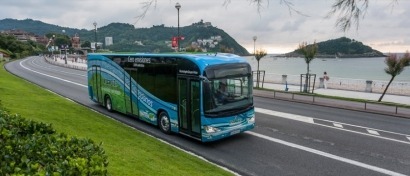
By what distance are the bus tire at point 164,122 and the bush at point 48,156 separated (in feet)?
25.3

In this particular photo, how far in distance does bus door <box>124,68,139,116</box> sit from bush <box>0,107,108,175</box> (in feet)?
31.8

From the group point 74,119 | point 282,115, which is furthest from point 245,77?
point 74,119

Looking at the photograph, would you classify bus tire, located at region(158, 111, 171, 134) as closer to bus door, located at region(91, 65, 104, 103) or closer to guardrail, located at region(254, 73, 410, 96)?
bus door, located at region(91, 65, 104, 103)

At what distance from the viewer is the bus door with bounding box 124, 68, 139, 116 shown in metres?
15.0

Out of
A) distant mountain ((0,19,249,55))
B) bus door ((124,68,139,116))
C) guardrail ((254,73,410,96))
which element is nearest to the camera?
bus door ((124,68,139,116))

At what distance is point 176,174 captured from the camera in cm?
766

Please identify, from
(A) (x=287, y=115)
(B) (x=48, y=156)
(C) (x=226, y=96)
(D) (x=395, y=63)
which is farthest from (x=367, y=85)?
(B) (x=48, y=156)

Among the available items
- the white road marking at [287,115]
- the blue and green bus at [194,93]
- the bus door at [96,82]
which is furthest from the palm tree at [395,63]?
the bus door at [96,82]

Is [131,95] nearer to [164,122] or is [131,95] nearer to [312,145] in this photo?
[164,122]

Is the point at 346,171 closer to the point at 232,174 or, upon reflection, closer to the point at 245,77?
the point at 232,174

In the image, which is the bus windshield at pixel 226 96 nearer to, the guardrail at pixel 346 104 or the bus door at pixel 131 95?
the bus door at pixel 131 95

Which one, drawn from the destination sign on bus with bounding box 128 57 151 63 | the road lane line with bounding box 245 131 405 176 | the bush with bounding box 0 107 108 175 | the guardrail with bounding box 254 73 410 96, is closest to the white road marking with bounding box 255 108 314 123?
the road lane line with bounding box 245 131 405 176

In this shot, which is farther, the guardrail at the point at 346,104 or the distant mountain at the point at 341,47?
the guardrail at the point at 346,104

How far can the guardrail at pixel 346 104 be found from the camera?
18.2 meters
